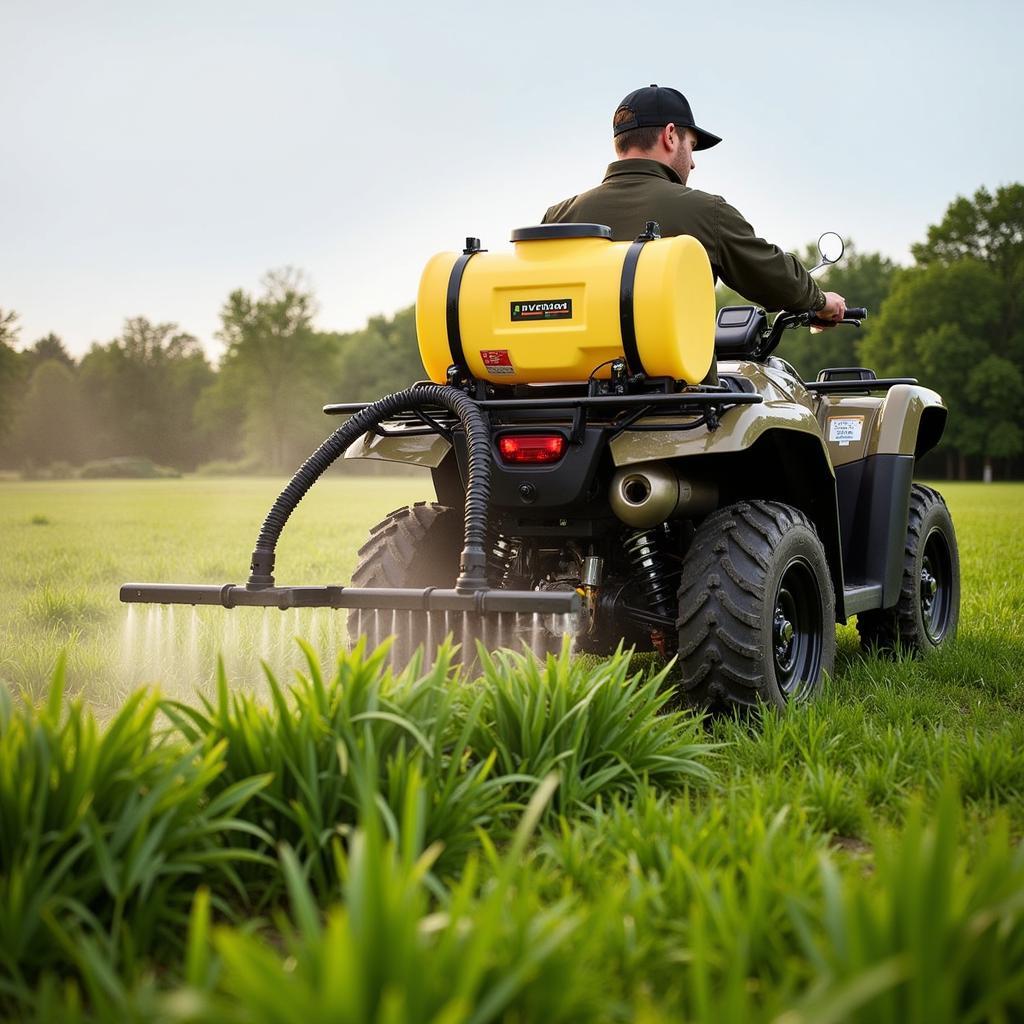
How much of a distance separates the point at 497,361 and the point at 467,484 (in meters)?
0.44

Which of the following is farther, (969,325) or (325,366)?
(325,366)

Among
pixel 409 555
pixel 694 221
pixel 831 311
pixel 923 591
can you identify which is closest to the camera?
pixel 694 221

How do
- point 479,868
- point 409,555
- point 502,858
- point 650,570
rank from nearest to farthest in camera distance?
point 479,868
point 502,858
point 650,570
point 409,555

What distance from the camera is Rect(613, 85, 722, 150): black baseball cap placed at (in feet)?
15.8

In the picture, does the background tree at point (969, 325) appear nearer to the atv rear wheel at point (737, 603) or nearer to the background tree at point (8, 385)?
the background tree at point (8, 385)

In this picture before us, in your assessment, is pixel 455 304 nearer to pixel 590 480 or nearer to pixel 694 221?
pixel 590 480

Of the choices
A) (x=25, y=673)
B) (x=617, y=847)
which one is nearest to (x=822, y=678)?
(x=617, y=847)

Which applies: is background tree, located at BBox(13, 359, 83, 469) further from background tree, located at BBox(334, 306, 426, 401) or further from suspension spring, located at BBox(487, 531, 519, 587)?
suspension spring, located at BBox(487, 531, 519, 587)

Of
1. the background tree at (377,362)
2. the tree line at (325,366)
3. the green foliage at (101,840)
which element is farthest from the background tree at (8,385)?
the background tree at (377,362)

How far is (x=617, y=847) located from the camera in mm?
2764

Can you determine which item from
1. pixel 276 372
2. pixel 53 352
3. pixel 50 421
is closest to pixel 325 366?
pixel 276 372

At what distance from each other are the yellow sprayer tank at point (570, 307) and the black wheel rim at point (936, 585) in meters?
2.71

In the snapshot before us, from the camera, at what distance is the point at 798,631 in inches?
183

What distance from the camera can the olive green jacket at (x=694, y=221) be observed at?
14.7 ft
